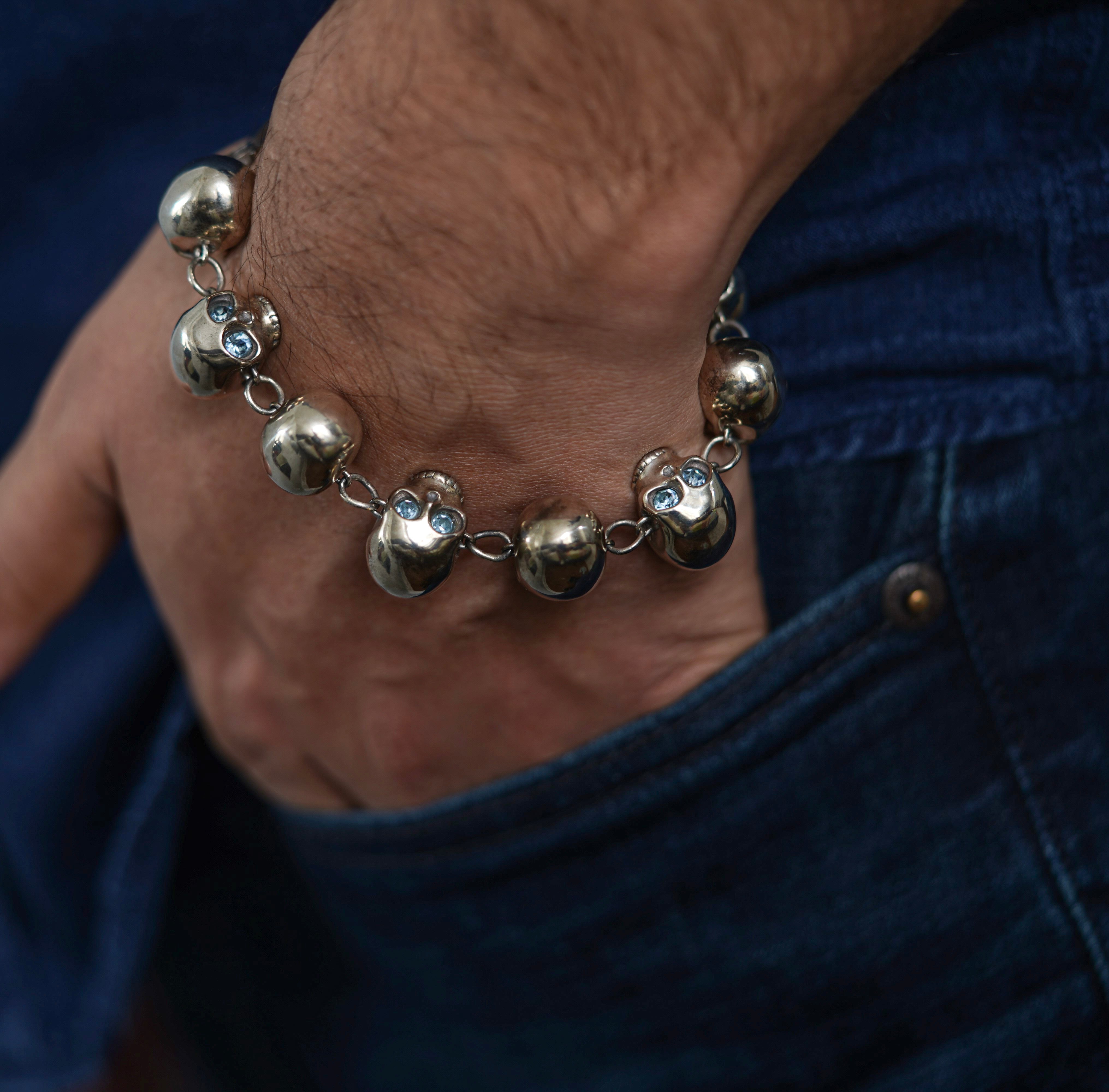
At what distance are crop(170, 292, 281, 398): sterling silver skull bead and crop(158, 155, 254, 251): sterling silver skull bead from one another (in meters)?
0.06

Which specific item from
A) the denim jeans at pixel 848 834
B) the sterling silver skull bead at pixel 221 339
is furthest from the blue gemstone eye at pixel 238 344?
the denim jeans at pixel 848 834

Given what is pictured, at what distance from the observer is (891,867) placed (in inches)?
32.2

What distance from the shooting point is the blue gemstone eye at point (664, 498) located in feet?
2.16

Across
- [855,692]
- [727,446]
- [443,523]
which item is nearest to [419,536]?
[443,523]

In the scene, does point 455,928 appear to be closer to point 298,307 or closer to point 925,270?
point 298,307

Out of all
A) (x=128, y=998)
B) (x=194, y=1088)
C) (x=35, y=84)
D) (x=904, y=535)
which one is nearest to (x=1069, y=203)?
(x=904, y=535)

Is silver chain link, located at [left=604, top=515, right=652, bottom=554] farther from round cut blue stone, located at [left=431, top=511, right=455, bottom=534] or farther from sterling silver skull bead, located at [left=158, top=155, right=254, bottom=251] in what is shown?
sterling silver skull bead, located at [left=158, top=155, right=254, bottom=251]

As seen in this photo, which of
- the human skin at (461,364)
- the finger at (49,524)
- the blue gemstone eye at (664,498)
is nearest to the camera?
the human skin at (461,364)

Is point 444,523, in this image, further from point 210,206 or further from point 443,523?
point 210,206

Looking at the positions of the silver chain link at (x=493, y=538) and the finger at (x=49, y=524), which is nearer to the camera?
the silver chain link at (x=493, y=538)

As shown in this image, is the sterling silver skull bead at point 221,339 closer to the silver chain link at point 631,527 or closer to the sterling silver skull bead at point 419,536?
the sterling silver skull bead at point 419,536

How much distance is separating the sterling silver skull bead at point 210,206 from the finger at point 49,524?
0.21m

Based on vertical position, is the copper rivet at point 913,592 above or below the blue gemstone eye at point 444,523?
below

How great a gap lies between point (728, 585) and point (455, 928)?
0.45 meters
